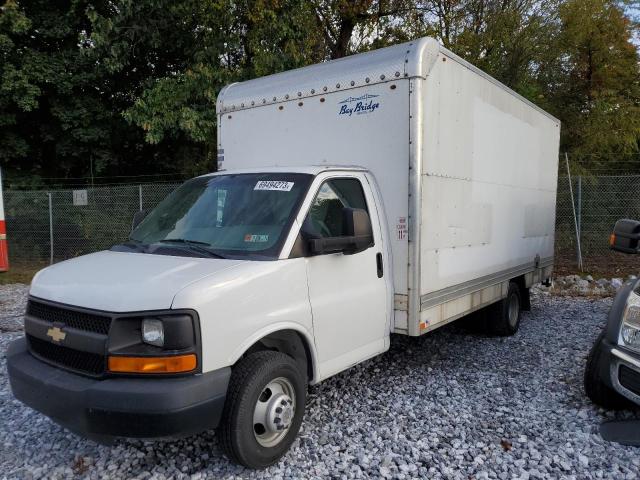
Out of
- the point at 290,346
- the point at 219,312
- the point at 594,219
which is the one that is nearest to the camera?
the point at 219,312

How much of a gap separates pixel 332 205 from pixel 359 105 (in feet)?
3.54

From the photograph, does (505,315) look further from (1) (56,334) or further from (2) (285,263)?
(1) (56,334)

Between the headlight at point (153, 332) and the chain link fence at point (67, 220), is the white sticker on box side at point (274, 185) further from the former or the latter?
the chain link fence at point (67, 220)

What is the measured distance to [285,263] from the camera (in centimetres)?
349

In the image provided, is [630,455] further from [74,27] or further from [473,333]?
[74,27]

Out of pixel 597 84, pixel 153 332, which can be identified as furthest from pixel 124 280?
pixel 597 84

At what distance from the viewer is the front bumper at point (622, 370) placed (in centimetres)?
381

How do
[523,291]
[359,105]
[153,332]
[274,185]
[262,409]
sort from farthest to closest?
[523,291] → [359,105] → [274,185] → [262,409] → [153,332]

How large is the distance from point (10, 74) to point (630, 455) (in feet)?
48.6

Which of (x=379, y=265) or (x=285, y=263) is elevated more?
(x=285, y=263)

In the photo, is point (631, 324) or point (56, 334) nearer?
point (56, 334)

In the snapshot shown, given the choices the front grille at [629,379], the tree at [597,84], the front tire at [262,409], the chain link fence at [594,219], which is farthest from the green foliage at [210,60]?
the front grille at [629,379]

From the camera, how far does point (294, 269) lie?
3547mm

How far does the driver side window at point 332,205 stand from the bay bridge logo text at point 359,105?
69 cm
